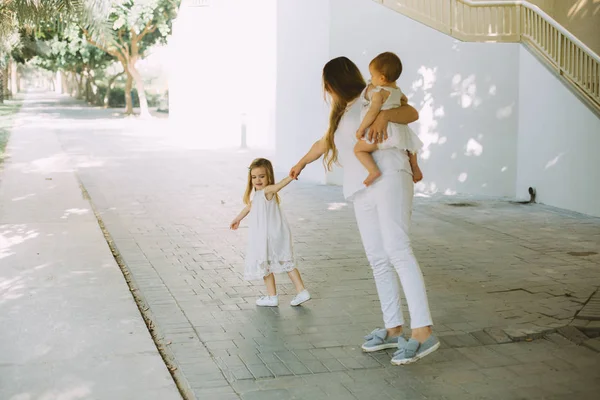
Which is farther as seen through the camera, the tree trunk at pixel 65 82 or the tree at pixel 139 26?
the tree trunk at pixel 65 82

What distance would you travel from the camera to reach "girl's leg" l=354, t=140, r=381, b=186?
493 cm

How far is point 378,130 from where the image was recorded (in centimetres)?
490

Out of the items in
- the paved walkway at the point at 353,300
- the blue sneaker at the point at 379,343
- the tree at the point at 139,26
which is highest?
the tree at the point at 139,26

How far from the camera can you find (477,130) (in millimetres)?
13156

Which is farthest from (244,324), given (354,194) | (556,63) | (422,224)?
(556,63)

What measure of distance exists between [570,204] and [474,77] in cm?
277

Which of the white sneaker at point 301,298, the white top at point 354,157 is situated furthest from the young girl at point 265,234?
the white top at point 354,157

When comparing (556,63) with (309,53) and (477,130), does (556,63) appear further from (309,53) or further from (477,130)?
(309,53)

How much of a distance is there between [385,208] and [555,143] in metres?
7.74

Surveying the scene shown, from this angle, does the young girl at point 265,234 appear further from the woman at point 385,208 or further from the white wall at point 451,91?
the white wall at point 451,91

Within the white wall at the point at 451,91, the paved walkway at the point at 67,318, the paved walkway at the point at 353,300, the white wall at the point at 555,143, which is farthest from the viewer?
the white wall at the point at 451,91

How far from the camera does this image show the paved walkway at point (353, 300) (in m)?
4.81

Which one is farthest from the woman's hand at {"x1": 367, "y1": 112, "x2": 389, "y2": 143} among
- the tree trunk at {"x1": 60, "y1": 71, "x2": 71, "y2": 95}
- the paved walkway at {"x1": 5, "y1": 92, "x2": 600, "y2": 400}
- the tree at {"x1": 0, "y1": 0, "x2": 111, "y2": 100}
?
the tree trunk at {"x1": 60, "y1": 71, "x2": 71, "y2": 95}

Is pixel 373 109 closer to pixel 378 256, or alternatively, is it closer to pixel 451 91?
pixel 378 256
